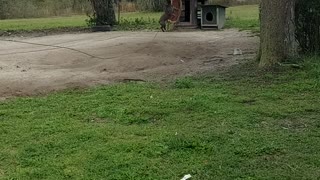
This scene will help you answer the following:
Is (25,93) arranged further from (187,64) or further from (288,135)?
(288,135)

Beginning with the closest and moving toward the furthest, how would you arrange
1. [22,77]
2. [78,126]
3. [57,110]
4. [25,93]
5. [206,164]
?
[206,164] < [78,126] < [57,110] < [25,93] < [22,77]

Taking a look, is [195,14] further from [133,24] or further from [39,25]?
[39,25]

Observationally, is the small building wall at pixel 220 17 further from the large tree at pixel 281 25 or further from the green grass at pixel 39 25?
the large tree at pixel 281 25

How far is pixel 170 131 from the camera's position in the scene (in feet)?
14.9

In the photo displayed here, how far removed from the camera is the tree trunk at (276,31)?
22.6 ft

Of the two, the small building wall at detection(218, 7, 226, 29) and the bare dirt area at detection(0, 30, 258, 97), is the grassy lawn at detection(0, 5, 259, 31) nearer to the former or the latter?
the small building wall at detection(218, 7, 226, 29)

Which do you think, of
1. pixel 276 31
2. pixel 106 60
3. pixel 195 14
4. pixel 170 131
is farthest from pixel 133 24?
pixel 170 131

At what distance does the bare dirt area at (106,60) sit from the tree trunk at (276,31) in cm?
96

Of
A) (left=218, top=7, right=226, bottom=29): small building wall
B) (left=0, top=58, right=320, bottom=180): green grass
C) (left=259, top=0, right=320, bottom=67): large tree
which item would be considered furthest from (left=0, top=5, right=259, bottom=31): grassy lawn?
(left=0, top=58, right=320, bottom=180): green grass

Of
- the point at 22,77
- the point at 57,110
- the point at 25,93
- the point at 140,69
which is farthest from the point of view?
the point at 140,69

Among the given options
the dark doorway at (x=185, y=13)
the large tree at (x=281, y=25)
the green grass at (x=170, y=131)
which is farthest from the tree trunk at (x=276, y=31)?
the dark doorway at (x=185, y=13)

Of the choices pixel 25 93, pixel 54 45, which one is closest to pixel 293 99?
pixel 25 93

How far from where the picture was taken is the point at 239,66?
7535 millimetres

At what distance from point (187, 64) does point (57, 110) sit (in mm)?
3318
